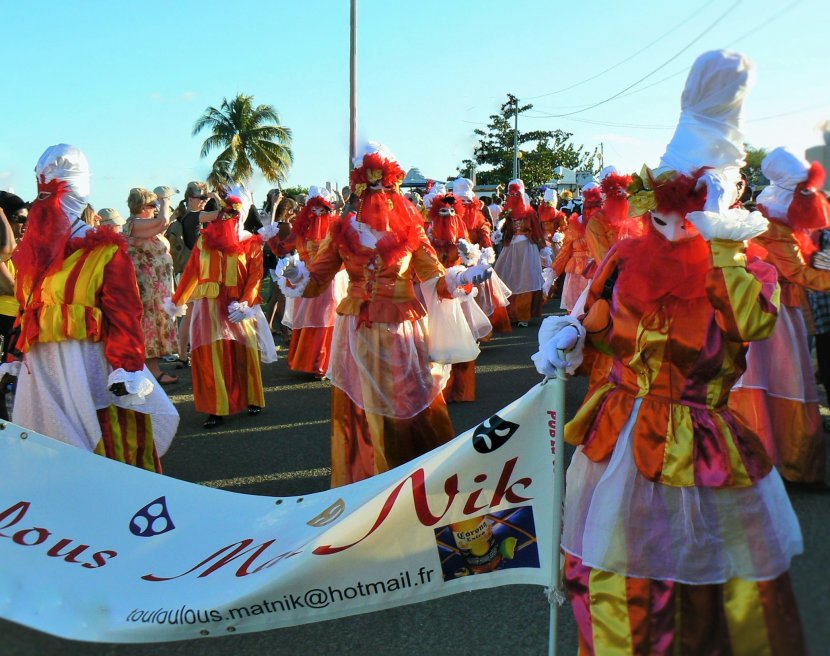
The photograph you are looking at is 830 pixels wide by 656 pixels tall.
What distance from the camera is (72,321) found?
363cm

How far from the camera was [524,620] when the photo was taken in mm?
3197

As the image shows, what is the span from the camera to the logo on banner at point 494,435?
2707mm

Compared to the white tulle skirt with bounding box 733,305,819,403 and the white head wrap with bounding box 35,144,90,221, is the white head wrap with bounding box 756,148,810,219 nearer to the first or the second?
the white tulle skirt with bounding box 733,305,819,403

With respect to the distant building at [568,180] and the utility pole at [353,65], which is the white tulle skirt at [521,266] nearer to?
the utility pole at [353,65]

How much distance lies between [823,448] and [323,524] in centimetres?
313

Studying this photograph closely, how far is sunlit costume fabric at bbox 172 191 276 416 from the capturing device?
6602mm

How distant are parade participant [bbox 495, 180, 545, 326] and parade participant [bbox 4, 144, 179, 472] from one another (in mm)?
8951

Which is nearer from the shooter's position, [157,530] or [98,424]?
[157,530]

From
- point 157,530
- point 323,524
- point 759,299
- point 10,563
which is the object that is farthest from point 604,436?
point 10,563

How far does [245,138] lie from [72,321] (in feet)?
117

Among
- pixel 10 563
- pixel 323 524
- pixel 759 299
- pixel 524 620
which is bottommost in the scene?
pixel 524 620

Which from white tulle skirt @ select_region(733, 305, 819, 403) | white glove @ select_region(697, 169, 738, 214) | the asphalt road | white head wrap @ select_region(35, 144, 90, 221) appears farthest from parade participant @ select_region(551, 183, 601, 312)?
white glove @ select_region(697, 169, 738, 214)

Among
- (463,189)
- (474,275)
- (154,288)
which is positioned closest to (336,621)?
(474,275)

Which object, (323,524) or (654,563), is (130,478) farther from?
(654,563)
